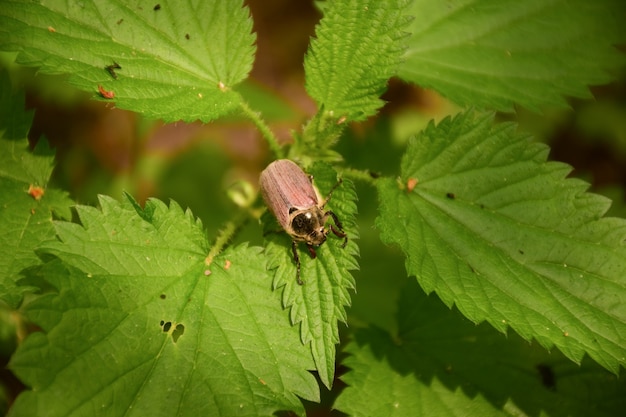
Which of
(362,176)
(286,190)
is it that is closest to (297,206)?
(286,190)

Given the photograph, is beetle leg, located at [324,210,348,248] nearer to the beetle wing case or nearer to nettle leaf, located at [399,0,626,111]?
the beetle wing case

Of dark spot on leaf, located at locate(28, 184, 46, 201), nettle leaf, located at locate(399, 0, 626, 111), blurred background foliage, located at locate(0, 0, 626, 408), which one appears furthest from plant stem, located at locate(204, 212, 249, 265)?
nettle leaf, located at locate(399, 0, 626, 111)

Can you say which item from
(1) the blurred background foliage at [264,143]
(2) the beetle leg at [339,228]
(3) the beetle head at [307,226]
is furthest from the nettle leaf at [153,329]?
(1) the blurred background foliage at [264,143]

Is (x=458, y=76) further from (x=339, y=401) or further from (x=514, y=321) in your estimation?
(x=339, y=401)

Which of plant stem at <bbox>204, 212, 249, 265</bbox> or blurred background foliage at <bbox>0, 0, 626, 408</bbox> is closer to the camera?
plant stem at <bbox>204, 212, 249, 265</bbox>

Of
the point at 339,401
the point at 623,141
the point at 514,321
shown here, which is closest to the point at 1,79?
the point at 339,401

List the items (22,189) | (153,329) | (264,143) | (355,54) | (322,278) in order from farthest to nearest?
(264,143), (22,189), (355,54), (322,278), (153,329)

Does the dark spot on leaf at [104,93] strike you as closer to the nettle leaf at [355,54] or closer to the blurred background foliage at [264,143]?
the nettle leaf at [355,54]

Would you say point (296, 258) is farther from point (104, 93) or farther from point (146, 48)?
point (146, 48)
